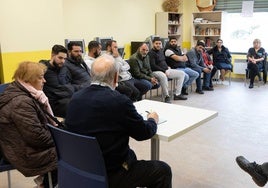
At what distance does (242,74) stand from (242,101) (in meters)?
2.58

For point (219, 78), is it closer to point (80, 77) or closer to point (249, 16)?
point (249, 16)

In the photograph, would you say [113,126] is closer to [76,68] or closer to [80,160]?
[80,160]

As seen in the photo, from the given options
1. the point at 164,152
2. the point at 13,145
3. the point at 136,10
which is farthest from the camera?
the point at 136,10

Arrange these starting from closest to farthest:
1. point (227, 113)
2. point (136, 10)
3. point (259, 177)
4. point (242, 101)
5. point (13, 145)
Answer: point (13, 145) → point (259, 177) → point (227, 113) → point (242, 101) → point (136, 10)

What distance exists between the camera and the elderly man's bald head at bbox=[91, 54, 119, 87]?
1.72 metres

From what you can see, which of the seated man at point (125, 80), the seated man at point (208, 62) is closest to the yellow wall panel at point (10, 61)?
the seated man at point (125, 80)

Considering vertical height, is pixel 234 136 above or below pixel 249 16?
below

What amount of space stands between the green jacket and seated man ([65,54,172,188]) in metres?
3.46

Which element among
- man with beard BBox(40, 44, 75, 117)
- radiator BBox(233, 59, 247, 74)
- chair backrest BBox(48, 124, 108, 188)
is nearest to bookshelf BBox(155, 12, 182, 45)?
radiator BBox(233, 59, 247, 74)

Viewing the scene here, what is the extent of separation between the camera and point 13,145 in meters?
Answer: 1.94

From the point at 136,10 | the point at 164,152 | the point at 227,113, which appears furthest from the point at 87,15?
the point at 164,152

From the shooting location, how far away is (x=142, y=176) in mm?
1761

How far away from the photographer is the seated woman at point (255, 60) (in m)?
7.09

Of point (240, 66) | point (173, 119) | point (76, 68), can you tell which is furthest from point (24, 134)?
point (240, 66)
